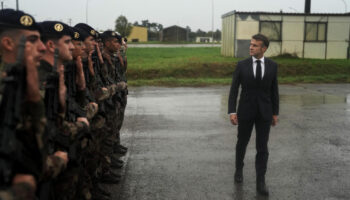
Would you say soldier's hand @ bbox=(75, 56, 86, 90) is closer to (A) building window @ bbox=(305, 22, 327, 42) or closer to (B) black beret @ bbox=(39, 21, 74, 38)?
(B) black beret @ bbox=(39, 21, 74, 38)

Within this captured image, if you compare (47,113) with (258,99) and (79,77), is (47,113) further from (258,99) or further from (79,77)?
(258,99)

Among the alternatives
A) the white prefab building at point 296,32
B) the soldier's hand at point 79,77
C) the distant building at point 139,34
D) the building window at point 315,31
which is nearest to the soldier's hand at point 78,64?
the soldier's hand at point 79,77

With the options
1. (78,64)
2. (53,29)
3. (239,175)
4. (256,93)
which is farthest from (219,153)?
(53,29)

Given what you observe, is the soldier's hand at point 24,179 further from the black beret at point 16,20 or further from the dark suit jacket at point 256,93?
the dark suit jacket at point 256,93

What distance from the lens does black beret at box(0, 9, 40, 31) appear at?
9.20 feet

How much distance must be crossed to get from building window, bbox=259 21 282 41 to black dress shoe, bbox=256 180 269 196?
20.9m

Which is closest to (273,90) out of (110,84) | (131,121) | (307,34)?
(110,84)

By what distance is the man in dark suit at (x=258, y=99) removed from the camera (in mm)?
5012

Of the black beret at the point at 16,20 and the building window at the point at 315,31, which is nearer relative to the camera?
the black beret at the point at 16,20

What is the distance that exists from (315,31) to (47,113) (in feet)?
80.7

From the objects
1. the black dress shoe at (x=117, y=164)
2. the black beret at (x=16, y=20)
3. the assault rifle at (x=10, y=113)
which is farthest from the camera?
the black dress shoe at (x=117, y=164)

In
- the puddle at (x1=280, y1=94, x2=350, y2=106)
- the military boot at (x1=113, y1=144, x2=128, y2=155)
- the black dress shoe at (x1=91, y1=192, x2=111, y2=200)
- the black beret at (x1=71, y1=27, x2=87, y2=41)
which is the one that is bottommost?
the puddle at (x1=280, y1=94, x2=350, y2=106)

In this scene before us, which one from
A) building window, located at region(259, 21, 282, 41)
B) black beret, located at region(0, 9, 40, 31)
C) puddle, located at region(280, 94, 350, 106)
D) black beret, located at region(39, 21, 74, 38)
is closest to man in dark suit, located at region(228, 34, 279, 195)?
black beret, located at region(39, 21, 74, 38)

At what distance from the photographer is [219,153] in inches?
263
